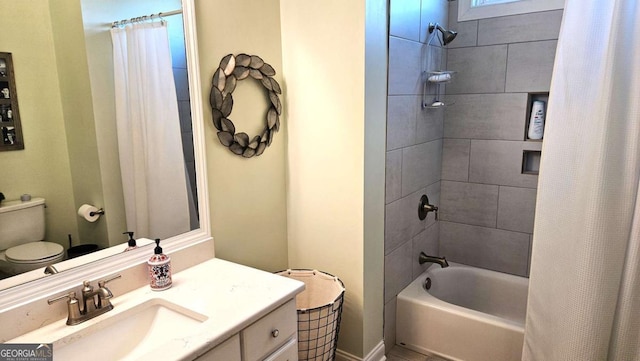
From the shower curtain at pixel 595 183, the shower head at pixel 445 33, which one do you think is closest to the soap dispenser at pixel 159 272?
the shower curtain at pixel 595 183

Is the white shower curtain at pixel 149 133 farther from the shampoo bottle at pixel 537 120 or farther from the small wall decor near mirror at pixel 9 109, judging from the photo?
the shampoo bottle at pixel 537 120

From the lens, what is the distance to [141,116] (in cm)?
146

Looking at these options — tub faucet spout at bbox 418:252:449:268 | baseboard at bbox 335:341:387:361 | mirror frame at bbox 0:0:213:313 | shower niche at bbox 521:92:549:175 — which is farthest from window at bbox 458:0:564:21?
baseboard at bbox 335:341:387:361

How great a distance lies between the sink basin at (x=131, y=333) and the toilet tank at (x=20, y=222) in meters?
0.32

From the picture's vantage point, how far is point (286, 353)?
1.43m

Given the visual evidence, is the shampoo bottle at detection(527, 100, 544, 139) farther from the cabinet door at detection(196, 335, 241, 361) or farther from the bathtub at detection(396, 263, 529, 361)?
the cabinet door at detection(196, 335, 241, 361)

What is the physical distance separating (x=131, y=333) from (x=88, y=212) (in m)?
0.42

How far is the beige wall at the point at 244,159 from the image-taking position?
64.9 inches

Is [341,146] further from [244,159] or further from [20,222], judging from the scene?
[20,222]

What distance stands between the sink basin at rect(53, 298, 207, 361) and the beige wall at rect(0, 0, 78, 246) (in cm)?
31

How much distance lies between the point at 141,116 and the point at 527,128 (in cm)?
214

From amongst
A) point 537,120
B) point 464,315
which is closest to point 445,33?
point 537,120

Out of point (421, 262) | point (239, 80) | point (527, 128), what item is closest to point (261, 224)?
point (239, 80)

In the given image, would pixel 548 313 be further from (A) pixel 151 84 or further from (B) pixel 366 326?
(A) pixel 151 84
